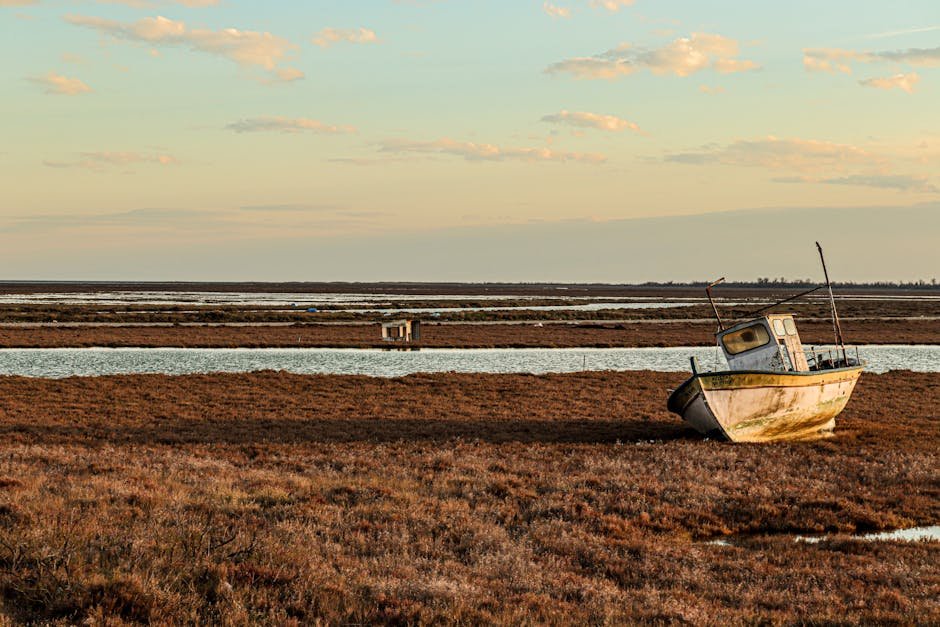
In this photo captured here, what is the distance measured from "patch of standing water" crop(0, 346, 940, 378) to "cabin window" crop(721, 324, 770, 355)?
16552mm

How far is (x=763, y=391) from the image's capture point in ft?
73.3

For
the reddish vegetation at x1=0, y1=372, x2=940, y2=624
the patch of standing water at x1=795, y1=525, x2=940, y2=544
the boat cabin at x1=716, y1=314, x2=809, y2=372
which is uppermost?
the boat cabin at x1=716, y1=314, x2=809, y2=372

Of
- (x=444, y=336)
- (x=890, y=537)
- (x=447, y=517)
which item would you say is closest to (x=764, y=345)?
(x=890, y=537)

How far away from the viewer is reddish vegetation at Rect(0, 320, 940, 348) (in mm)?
62062

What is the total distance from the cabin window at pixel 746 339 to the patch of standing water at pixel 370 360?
16552 mm

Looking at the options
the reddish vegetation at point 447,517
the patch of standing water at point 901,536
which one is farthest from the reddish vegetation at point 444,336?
the patch of standing water at point 901,536

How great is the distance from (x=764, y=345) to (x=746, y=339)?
59 cm

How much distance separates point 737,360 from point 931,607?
15.8m

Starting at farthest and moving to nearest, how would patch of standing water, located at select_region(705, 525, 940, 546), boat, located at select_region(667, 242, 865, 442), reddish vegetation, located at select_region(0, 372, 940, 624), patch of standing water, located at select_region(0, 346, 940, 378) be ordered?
1. patch of standing water, located at select_region(0, 346, 940, 378)
2. boat, located at select_region(667, 242, 865, 442)
3. patch of standing water, located at select_region(705, 525, 940, 546)
4. reddish vegetation, located at select_region(0, 372, 940, 624)

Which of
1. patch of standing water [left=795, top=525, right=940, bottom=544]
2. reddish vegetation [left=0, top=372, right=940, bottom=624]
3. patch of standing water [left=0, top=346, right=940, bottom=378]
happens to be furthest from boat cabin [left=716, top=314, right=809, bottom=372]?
patch of standing water [left=0, top=346, right=940, bottom=378]

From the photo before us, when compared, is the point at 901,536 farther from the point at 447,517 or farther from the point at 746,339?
the point at 746,339

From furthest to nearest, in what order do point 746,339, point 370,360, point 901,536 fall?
point 370,360 → point 746,339 → point 901,536

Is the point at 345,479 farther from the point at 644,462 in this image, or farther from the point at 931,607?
the point at 931,607

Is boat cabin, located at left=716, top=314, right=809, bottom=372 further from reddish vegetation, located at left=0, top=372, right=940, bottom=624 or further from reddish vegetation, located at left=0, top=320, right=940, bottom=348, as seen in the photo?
reddish vegetation, located at left=0, top=320, right=940, bottom=348
